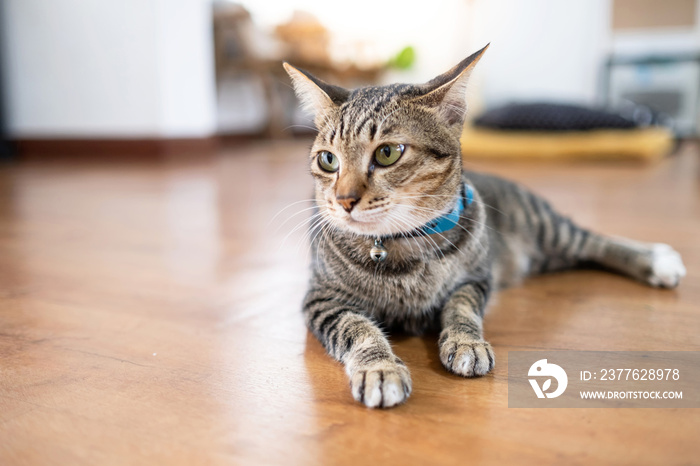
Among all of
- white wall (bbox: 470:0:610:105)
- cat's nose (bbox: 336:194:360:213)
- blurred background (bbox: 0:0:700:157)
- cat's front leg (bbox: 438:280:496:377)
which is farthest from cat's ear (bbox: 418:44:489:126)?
white wall (bbox: 470:0:610:105)

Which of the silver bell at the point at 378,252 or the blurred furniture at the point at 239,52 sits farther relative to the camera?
the blurred furniture at the point at 239,52

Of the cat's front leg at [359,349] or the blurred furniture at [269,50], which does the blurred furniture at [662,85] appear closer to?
the blurred furniture at [269,50]

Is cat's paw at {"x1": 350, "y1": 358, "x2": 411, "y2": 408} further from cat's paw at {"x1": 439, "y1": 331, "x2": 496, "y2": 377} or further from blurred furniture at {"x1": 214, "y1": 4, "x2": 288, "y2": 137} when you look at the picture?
blurred furniture at {"x1": 214, "y1": 4, "x2": 288, "y2": 137}

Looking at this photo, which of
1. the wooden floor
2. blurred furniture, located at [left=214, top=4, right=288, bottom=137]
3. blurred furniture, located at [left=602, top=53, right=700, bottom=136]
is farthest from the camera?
blurred furniture, located at [left=602, top=53, right=700, bottom=136]

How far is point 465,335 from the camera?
3.15ft

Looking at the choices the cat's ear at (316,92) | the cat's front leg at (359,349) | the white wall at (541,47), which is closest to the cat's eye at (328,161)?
the cat's ear at (316,92)

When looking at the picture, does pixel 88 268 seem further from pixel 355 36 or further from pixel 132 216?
pixel 355 36

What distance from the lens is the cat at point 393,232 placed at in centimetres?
94

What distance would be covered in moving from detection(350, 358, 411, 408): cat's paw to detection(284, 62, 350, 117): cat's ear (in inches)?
20.9

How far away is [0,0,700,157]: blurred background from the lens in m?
4.30

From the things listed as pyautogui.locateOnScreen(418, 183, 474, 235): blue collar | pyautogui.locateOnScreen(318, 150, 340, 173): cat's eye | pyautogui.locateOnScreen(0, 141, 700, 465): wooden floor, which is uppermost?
pyautogui.locateOnScreen(318, 150, 340, 173): cat's eye

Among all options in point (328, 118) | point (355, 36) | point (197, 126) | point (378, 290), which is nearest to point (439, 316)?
point (378, 290)

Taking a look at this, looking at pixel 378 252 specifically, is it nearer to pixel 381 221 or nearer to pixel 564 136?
pixel 381 221

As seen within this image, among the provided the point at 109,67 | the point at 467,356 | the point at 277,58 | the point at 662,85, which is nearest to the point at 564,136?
the point at 277,58
